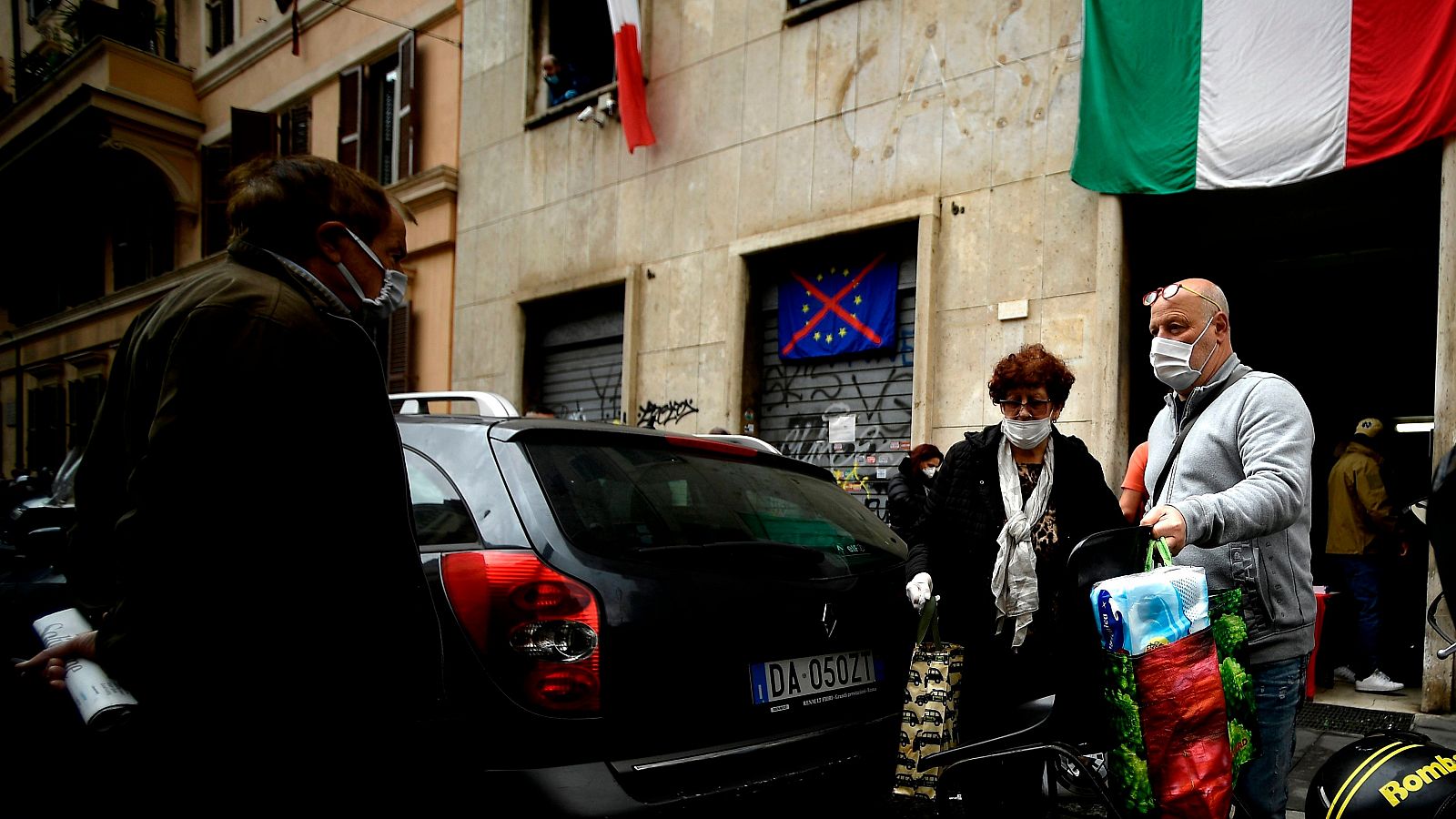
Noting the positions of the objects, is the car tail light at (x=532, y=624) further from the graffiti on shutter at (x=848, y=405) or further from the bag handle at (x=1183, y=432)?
the graffiti on shutter at (x=848, y=405)

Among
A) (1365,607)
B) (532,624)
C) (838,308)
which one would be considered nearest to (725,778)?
(532,624)

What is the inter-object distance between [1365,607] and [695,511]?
5.86 metres

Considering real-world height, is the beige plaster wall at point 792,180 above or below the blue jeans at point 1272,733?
above

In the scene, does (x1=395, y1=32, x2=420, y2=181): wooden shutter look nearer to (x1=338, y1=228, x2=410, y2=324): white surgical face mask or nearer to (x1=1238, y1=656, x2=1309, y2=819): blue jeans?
(x1=338, y1=228, x2=410, y2=324): white surgical face mask

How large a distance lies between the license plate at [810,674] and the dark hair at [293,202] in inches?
62.6

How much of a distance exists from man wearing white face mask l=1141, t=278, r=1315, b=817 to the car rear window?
107cm

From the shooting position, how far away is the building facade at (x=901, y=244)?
287 inches

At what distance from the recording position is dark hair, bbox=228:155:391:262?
1.63 m

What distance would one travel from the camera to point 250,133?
15.5m

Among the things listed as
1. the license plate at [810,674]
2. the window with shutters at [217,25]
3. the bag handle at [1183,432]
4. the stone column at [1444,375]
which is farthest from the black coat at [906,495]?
the window with shutters at [217,25]

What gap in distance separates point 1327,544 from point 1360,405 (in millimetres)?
2232

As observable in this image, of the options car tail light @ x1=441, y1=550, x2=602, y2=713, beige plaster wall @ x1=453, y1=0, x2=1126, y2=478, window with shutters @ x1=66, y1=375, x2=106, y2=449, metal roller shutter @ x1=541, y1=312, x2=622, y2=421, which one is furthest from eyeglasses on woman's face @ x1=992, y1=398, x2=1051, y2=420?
window with shutters @ x1=66, y1=375, x2=106, y2=449

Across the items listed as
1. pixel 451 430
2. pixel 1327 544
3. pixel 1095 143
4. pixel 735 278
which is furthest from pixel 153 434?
pixel 735 278

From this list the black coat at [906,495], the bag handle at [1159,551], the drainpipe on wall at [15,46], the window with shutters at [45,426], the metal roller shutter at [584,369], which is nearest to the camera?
the bag handle at [1159,551]
